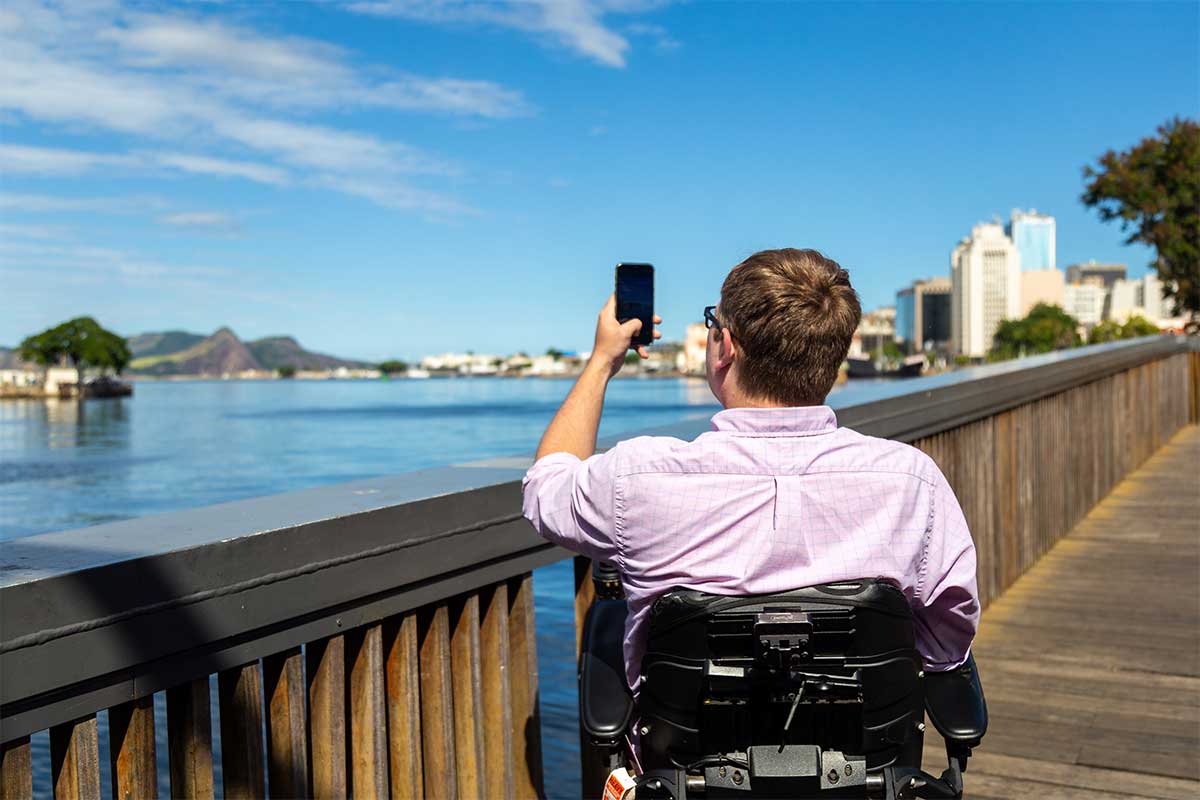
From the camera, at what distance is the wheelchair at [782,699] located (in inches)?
57.8

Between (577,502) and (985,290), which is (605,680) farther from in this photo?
(985,290)

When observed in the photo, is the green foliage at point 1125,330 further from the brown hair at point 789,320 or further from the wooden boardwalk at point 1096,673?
the brown hair at point 789,320

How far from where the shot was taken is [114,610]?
130cm

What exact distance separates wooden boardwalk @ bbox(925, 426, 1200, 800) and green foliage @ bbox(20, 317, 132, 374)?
139 meters

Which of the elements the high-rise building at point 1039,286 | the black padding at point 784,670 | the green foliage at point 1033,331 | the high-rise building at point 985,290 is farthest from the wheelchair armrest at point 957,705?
the high-rise building at point 1039,286

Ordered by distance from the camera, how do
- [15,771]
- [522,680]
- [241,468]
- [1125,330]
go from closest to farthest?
[15,771] < [522,680] < [1125,330] < [241,468]

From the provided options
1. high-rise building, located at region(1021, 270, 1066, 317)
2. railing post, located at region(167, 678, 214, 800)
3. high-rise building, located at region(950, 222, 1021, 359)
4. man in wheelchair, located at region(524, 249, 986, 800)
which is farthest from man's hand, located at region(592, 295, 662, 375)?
high-rise building, located at region(1021, 270, 1066, 317)

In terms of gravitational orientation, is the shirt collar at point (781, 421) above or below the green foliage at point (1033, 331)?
below

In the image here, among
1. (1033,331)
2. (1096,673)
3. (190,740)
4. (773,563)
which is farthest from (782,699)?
(1033,331)

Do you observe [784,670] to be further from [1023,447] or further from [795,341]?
[1023,447]

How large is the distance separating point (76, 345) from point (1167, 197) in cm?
12914

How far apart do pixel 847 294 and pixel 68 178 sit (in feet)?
344

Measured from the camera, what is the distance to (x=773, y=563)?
152cm

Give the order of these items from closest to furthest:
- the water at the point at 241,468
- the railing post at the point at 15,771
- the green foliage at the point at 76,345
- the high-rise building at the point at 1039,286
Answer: the railing post at the point at 15,771 < the water at the point at 241,468 < the green foliage at the point at 76,345 < the high-rise building at the point at 1039,286
